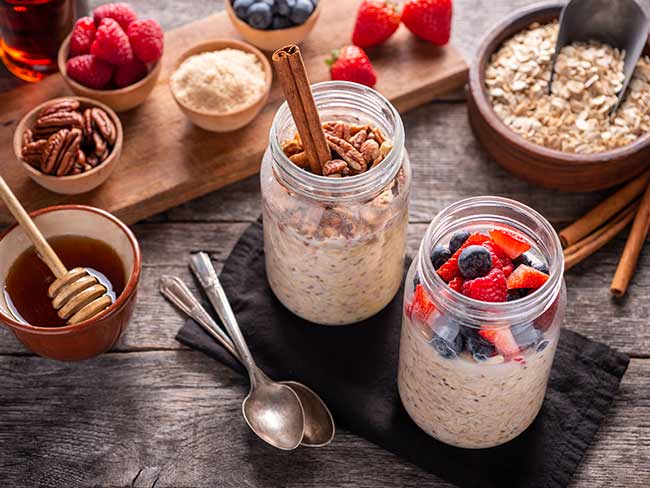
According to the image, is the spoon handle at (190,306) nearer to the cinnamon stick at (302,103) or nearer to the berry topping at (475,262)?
the cinnamon stick at (302,103)

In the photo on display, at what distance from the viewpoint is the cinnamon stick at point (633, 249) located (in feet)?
5.82

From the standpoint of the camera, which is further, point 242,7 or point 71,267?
point 242,7

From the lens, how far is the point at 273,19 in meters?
2.06

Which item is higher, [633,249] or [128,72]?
[128,72]

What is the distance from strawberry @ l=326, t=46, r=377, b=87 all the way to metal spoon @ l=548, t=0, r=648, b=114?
393 mm

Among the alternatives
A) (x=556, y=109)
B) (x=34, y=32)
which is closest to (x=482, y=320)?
(x=556, y=109)

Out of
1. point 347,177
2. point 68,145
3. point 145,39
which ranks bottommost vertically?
point 68,145

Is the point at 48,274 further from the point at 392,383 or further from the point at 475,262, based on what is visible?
the point at 475,262

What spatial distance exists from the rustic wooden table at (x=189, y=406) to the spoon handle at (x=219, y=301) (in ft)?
0.15

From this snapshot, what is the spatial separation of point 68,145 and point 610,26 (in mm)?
1180

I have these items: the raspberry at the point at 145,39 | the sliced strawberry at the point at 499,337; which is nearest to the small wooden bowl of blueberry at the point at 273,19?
the raspberry at the point at 145,39

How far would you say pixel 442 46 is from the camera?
2143mm

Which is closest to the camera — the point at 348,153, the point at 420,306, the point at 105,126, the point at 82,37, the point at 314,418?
the point at 420,306

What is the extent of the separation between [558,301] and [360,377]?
416 millimetres
